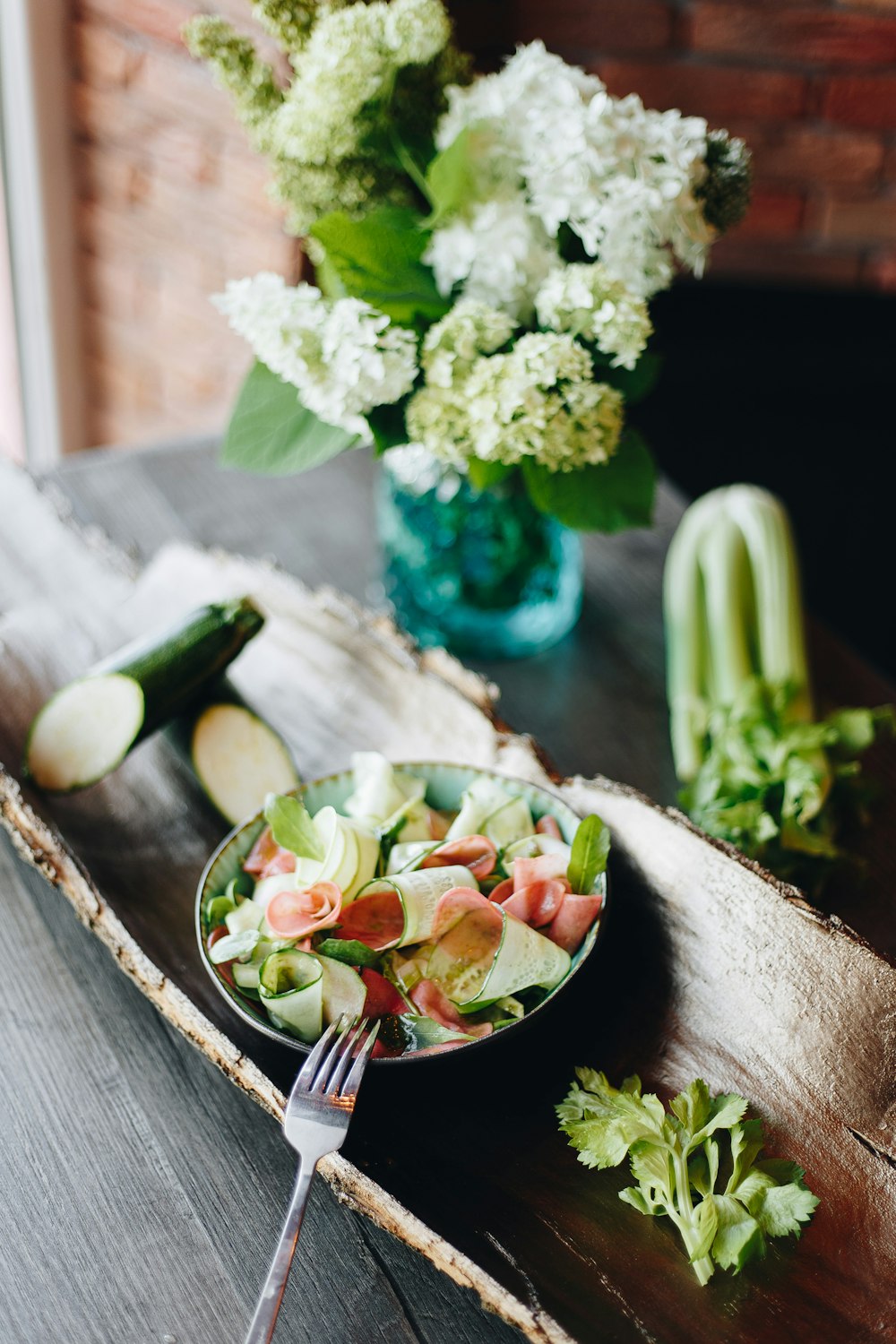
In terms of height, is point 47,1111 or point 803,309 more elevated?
point 803,309

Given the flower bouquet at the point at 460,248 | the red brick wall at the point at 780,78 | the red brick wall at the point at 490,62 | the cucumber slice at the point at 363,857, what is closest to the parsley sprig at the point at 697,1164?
the cucumber slice at the point at 363,857

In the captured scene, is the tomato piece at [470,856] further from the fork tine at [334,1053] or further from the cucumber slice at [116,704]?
the cucumber slice at [116,704]

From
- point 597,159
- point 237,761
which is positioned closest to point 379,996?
point 237,761

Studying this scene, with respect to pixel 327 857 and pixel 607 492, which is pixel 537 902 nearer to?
pixel 327 857

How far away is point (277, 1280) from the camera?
0.72 meters

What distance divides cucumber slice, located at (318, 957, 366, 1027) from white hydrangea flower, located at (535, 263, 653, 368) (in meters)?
0.57

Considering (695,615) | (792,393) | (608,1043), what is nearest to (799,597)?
(695,615)

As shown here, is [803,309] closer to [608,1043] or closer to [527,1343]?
[608,1043]

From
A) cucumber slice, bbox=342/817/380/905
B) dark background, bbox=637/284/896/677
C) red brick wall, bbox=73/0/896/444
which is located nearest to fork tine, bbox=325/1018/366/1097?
cucumber slice, bbox=342/817/380/905

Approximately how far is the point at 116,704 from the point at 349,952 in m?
0.41

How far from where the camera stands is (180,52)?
6.97 ft

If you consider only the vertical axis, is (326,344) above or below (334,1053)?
above

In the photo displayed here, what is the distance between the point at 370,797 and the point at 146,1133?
326 millimetres

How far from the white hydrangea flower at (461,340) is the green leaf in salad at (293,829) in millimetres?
400
